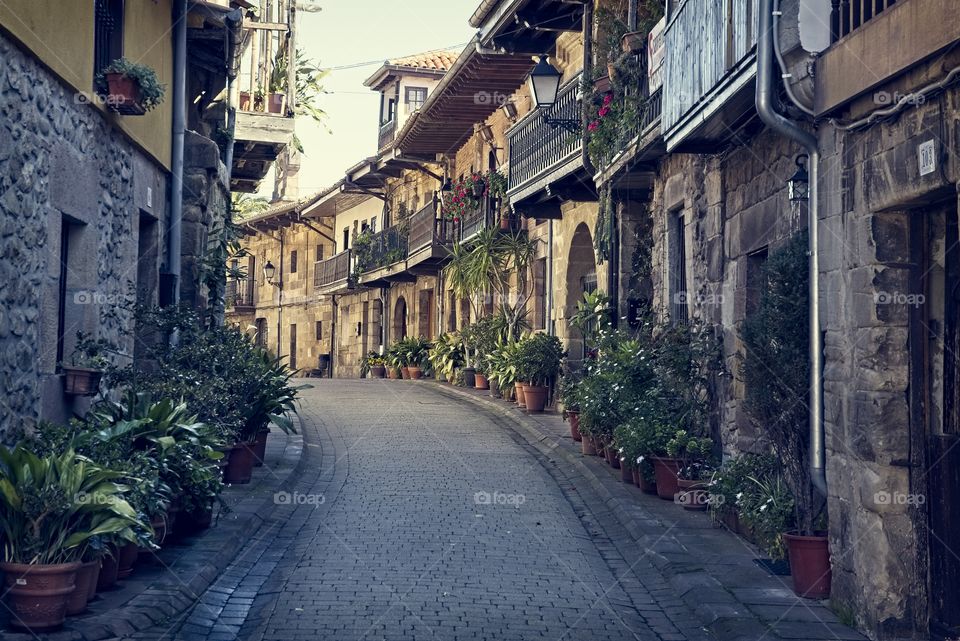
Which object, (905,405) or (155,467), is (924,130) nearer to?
(905,405)

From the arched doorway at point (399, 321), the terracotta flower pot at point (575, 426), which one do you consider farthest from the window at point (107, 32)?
the arched doorway at point (399, 321)

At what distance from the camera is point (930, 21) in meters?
5.34

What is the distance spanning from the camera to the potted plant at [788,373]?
7168 mm

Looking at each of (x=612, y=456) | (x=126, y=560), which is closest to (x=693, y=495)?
(x=612, y=456)

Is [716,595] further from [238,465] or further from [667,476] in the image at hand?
[238,465]

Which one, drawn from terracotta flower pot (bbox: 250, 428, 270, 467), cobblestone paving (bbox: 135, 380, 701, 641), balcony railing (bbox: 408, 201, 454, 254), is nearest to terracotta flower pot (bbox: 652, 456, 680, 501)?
cobblestone paving (bbox: 135, 380, 701, 641)

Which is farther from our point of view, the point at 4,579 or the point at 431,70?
the point at 431,70

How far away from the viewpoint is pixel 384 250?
31766 millimetres

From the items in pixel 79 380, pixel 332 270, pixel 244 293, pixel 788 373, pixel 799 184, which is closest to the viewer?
pixel 788 373

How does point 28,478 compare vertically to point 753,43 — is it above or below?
below

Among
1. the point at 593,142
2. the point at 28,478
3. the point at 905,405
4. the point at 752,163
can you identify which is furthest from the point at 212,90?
the point at 905,405

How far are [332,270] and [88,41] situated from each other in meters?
28.2

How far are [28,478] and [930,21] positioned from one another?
4932mm

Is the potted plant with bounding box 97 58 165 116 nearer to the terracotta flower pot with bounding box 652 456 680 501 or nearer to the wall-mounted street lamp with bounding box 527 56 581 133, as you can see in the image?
the terracotta flower pot with bounding box 652 456 680 501
